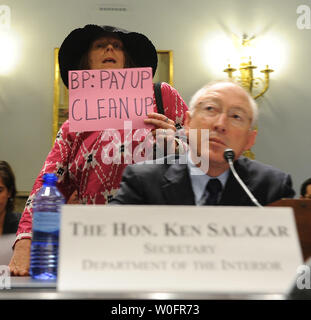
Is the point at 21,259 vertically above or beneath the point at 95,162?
beneath

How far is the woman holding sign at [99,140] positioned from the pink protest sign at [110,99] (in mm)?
213

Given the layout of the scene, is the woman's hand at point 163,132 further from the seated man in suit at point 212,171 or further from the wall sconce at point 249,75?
the wall sconce at point 249,75

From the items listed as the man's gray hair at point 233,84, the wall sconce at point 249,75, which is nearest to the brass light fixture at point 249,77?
the wall sconce at point 249,75

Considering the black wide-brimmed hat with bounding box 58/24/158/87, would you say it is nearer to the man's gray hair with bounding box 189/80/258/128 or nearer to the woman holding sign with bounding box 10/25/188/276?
the woman holding sign with bounding box 10/25/188/276

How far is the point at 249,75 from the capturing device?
4355 millimetres

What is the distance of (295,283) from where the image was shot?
81 centimetres

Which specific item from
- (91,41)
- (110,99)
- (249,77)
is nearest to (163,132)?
(110,99)

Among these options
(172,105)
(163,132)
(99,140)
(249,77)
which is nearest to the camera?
(163,132)

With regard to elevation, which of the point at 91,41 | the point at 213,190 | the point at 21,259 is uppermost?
the point at 91,41

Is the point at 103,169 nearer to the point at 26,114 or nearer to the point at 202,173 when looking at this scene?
the point at 202,173

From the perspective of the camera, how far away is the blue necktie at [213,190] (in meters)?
1.30

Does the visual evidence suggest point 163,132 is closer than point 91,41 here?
Yes

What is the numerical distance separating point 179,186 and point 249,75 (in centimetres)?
325

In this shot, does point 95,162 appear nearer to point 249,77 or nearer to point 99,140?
point 99,140
